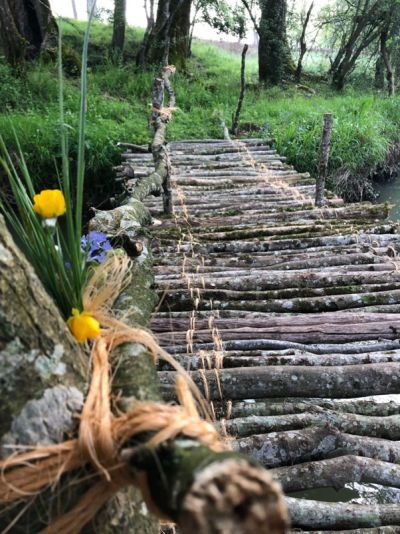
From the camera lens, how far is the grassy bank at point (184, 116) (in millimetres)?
8062

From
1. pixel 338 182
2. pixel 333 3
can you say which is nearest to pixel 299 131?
pixel 338 182

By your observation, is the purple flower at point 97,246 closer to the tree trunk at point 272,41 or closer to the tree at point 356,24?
the tree trunk at point 272,41

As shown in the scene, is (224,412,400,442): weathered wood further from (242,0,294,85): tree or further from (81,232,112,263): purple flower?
(242,0,294,85): tree

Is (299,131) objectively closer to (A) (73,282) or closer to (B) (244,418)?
(B) (244,418)

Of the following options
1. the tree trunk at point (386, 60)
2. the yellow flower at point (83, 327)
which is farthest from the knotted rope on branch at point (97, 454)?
the tree trunk at point (386, 60)

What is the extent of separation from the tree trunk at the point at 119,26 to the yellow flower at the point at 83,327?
15.0 m

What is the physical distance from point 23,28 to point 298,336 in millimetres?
13286

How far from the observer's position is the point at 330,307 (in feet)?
9.76

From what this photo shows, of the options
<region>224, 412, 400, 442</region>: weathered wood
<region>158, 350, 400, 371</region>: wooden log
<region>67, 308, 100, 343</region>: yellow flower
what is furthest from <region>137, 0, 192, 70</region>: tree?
<region>67, 308, 100, 343</region>: yellow flower

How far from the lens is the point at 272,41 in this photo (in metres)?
14.4

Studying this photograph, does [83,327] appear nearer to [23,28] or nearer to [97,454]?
[97,454]

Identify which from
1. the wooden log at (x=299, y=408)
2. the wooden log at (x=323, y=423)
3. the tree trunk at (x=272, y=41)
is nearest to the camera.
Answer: the wooden log at (x=323, y=423)

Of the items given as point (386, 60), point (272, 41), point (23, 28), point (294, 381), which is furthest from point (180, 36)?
point (294, 381)

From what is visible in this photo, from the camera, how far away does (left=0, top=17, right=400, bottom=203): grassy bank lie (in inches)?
317
